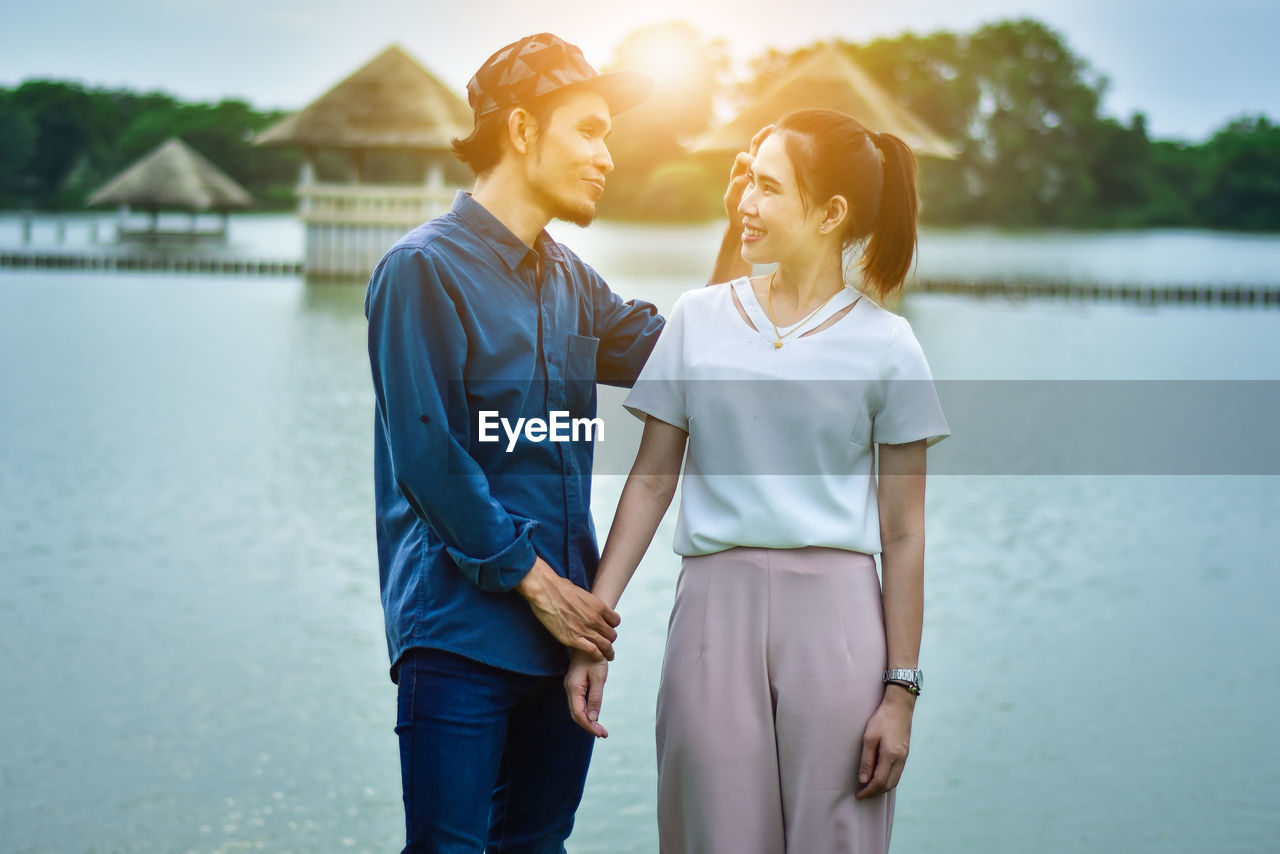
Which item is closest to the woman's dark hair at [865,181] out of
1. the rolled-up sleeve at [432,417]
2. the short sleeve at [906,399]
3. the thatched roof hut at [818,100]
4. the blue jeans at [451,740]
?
the short sleeve at [906,399]

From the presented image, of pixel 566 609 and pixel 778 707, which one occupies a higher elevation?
pixel 566 609

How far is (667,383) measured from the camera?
5.81 ft

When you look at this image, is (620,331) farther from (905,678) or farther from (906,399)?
(905,678)

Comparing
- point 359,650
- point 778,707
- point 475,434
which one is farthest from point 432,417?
point 359,650

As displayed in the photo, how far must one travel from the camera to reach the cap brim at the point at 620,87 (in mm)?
1831

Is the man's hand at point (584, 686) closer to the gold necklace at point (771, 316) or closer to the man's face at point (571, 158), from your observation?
the gold necklace at point (771, 316)

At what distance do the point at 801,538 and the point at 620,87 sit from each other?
2.30 ft

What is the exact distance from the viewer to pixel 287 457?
330 inches

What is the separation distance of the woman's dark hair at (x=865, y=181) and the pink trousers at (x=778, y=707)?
0.41 m

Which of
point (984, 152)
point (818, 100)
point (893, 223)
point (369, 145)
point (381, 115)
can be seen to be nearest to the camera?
point (893, 223)

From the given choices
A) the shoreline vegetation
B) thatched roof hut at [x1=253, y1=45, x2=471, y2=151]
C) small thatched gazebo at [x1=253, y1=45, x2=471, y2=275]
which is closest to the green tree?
the shoreline vegetation

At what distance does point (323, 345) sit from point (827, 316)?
13.0m

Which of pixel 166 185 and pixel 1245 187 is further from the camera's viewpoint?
pixel 1245 187

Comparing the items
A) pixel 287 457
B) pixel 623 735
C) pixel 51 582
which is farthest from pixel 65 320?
pixel 623 735
